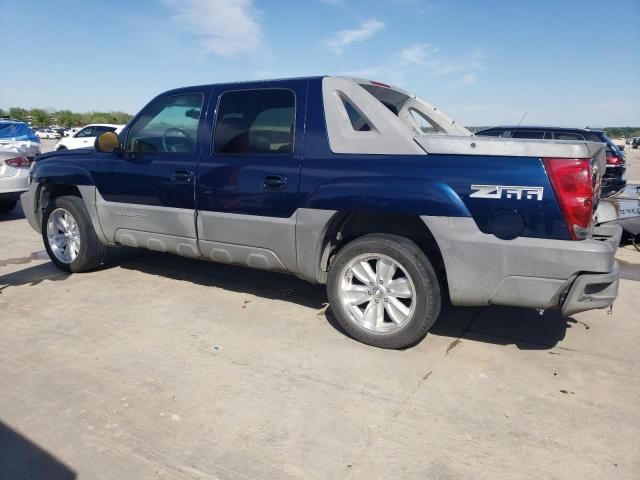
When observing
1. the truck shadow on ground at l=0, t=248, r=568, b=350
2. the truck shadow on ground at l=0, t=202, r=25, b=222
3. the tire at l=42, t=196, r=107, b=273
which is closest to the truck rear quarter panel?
the truck shadow on ground at l=0, t=248, r=568, b=350

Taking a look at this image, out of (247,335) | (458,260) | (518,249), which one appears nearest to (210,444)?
(247,335)

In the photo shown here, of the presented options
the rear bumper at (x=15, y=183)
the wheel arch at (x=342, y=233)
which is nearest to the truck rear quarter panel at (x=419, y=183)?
the wheel arch at (x=342, y=233)

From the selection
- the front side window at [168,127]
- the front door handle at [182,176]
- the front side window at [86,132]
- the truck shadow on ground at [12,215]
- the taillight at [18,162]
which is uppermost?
the front side window at [168,127]

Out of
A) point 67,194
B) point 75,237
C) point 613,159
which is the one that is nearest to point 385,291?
point 75,237

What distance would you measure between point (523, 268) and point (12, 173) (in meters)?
8.41

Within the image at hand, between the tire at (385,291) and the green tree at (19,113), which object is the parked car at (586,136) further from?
the green tree at (19,113)

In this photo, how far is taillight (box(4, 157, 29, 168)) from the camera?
8375mm

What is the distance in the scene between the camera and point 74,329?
3920mm

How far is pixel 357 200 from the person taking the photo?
3.46 meters

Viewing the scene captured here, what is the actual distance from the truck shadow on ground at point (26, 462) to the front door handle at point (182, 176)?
2339mm

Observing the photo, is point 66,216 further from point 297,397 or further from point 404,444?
point 404,444

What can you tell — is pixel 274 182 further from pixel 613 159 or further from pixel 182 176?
pixel 613 159

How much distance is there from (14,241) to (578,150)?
7.17 m

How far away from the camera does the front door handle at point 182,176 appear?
4.29 m
